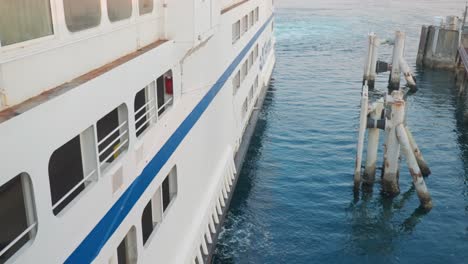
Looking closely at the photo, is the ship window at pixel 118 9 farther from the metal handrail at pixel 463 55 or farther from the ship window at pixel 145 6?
the metal handrail at pixel 463 55

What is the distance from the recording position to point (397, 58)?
31.1 m

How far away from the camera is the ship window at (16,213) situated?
191 inches

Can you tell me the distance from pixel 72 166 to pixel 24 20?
91.0 inches

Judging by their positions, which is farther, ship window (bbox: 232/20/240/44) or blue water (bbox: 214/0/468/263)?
ship window (bbox: 232/20/240/44)

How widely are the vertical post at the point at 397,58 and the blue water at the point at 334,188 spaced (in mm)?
1050

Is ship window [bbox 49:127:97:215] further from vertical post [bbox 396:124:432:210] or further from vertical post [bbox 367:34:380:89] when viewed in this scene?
vertical post [bbox 367:34:380:89]

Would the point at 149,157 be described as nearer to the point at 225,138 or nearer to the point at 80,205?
the point at 80,205

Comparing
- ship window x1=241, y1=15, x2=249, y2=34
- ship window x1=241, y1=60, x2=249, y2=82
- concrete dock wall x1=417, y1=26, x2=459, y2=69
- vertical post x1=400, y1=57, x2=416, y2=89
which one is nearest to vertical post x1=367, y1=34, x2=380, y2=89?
vertical post x1=400, y1=57, x2=416, y2=89

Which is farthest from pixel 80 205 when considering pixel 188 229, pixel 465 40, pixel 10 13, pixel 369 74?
pixel 465 40

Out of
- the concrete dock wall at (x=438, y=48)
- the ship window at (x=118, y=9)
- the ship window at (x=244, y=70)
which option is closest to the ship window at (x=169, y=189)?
the ship window at (x=118, y=9)

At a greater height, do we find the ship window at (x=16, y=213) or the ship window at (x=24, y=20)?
the ship window at (x=24, y=20)

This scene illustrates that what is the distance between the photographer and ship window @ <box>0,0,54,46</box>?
4.63 m

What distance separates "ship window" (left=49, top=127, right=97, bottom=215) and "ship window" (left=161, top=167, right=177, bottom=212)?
3132 millimetres

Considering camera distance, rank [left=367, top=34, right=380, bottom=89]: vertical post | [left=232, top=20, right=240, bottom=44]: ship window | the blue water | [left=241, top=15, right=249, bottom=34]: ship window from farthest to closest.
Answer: [left=367, top=34, right=380, bottom=89]: vertical post < [left=241, top=15, right=249, bottom=34]: ship window < [left=232, top=20, right=240, bottom=44]: ship window < the blue water
